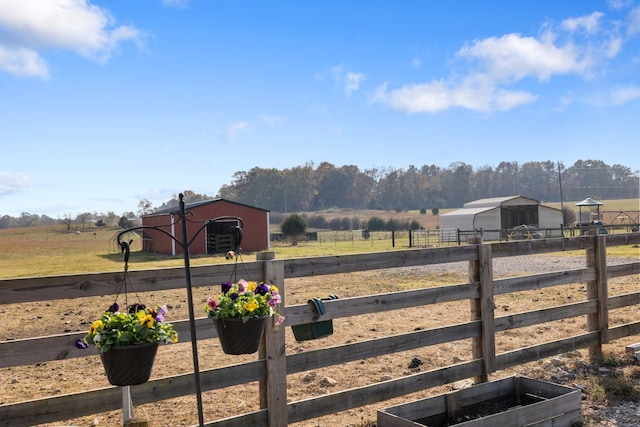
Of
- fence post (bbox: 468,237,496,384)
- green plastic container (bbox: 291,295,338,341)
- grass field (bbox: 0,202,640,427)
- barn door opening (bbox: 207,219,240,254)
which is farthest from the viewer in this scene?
barn door opening (bbox: 207,219,240,254)

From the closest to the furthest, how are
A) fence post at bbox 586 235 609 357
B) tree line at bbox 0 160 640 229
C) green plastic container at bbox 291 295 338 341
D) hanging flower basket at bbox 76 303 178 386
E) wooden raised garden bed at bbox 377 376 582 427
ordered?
hanging flower basket at bbox 76 303 178 386
wooden raised garden bed at bbox 377 376 582 427
green plastic container at bbox 291 295 338 341
fence post at bbox 586 235 609 357
tree line at bbox 0 160 640 229

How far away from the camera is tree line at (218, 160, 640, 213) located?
133 metres

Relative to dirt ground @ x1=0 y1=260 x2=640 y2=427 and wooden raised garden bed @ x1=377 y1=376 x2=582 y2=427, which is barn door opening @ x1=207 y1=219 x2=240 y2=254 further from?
wooden raised garden bed @ x1=377 y1=376 x2=582 y2=427

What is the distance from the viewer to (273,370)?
397 centimetres

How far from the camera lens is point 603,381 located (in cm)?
532

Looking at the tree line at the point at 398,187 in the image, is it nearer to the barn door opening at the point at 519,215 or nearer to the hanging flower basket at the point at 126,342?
the barn door opening at the point at 519,215

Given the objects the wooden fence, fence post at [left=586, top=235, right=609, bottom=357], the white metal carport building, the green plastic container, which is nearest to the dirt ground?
fence post at [left=586, top=235, right=609, bottom=357]

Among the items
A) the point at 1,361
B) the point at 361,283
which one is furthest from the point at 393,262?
the point at 361,283

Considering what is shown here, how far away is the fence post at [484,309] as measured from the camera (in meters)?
5.17

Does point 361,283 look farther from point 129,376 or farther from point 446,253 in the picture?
point 129,376

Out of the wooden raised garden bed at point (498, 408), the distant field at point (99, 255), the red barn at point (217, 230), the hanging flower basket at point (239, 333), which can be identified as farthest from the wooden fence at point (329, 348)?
the red barn at point (217, 230)

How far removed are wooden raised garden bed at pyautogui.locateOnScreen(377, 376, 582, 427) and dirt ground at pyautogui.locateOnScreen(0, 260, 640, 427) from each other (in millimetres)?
538

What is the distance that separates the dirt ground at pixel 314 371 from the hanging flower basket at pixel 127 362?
3.84 ft

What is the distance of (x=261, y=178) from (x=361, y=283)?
117373 mm
